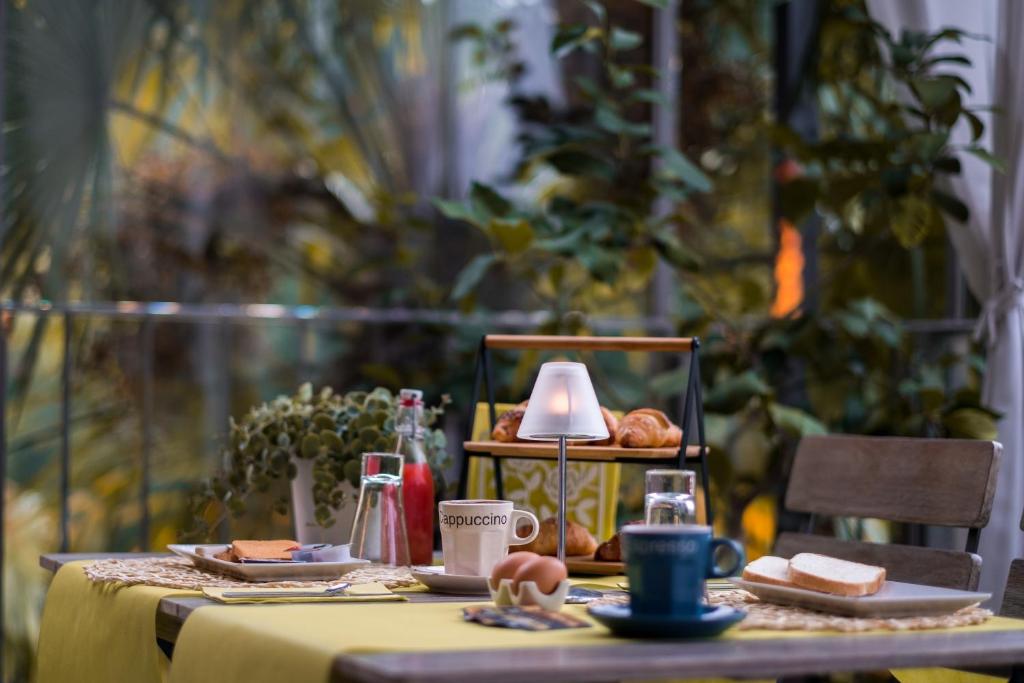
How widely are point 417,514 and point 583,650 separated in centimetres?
77

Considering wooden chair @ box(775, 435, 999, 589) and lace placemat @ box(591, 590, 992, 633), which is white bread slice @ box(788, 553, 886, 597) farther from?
wooden chair @ box(775, 435, 999, 589)

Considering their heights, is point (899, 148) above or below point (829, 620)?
above

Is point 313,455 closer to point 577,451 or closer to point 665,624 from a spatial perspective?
point 577,451

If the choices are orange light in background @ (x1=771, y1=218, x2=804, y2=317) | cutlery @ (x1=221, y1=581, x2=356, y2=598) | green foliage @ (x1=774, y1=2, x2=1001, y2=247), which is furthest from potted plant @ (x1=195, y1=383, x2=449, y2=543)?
orange light in background @ (x1=771, y1=218, x2=804, y2=317)

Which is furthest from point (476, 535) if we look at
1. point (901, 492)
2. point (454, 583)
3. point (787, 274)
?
point (787, 274)

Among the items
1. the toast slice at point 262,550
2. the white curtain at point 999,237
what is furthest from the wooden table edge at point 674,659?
the white curtain at point 999,237

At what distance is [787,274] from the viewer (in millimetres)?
4184

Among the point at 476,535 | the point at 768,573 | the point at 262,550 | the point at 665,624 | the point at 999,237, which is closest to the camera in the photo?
the point at 665,624

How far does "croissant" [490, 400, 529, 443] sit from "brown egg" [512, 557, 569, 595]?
0.52m

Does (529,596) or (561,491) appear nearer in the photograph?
(529,596)

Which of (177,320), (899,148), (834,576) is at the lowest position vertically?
(834,576)

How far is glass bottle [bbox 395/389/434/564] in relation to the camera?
1.86 metres

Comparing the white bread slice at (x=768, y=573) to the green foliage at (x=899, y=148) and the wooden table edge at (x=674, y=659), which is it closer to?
the wooden table edge at (x=674, y=659)

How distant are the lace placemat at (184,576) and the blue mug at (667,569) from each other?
1.59ft
